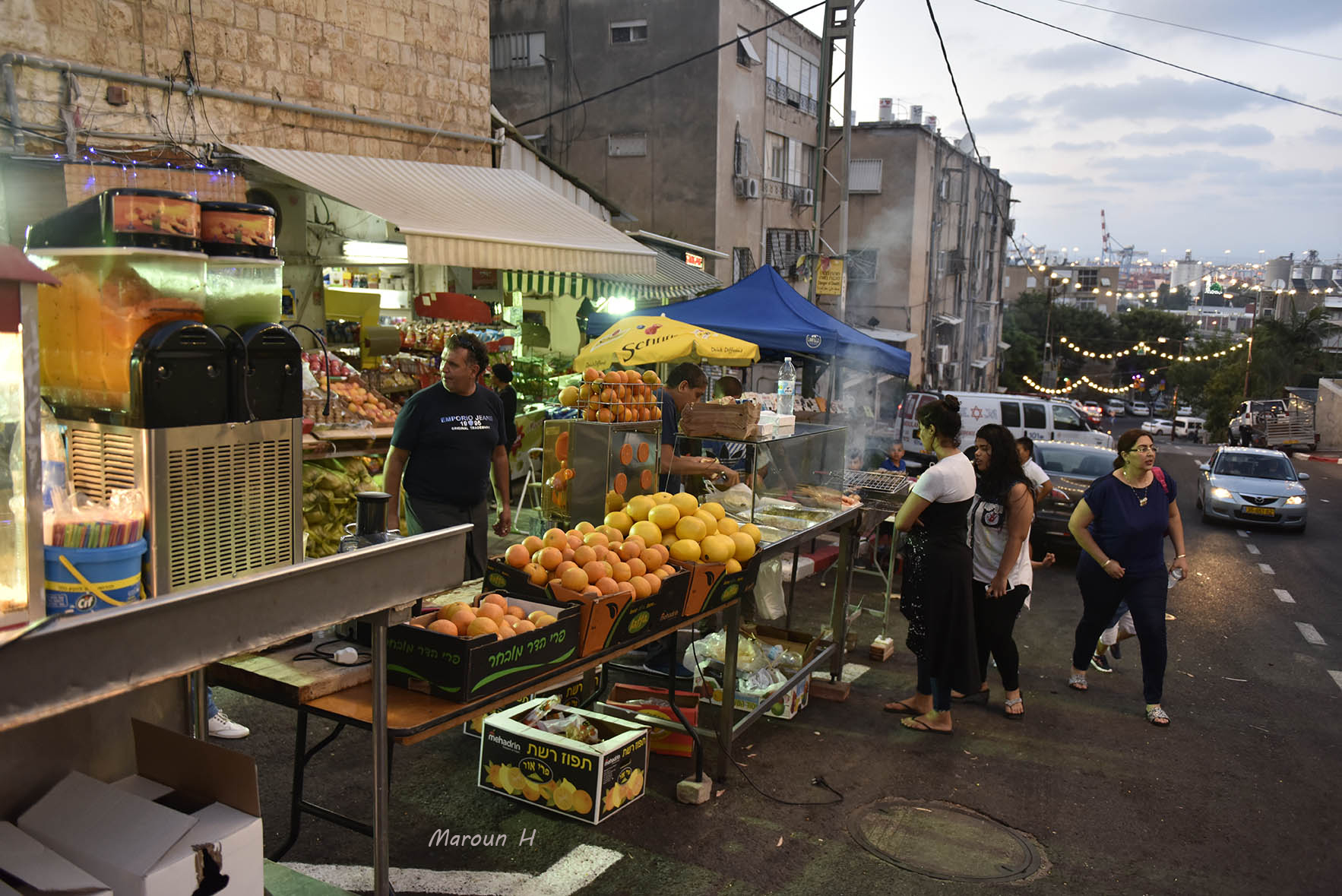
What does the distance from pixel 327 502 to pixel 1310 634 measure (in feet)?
31.2

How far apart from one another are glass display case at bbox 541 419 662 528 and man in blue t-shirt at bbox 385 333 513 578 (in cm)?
50

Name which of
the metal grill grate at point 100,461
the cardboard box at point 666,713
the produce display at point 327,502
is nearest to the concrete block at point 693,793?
the cardboard box at point 666,713

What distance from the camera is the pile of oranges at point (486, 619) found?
356 cm

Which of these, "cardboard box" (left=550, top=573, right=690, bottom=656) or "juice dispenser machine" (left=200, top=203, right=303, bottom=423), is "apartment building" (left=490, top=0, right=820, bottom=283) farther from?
"juice dispenser machine" (left=200, top=203, right=303, bottom=423)

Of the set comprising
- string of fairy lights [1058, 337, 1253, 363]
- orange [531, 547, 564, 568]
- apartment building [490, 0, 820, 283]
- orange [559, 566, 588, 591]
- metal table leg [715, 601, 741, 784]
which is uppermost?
apartment building [490, 0, 820, 283]

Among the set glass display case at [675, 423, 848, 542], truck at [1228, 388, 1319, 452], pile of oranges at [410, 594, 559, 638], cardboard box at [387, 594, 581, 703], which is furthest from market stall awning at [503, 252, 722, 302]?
truck at [1228, 388, 1319, 452]

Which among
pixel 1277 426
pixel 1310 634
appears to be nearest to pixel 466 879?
pixel 1310 634

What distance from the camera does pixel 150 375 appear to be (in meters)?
2.49

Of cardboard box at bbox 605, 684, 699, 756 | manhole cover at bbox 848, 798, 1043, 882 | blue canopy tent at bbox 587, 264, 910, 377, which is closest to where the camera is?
manhole cover at bbox 848, 798, 1043, 882

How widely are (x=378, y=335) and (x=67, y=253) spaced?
8.92 m

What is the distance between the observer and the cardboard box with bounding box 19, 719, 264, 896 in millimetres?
2234

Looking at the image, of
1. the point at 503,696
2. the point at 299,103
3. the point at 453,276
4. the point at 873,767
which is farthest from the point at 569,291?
the point at 503,696

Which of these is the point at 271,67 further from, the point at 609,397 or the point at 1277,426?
the point at 1277,426

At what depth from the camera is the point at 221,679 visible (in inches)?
127
